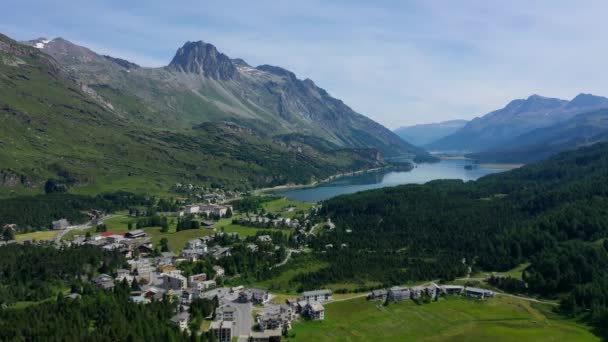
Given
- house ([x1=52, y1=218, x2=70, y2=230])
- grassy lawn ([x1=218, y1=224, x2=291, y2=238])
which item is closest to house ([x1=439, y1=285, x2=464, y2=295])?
grassy lawn ([x1=218, y1=224, x2=291, y2=238])

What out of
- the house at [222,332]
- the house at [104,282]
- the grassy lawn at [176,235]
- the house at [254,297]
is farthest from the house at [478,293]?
the grassy lawn at [176,235]

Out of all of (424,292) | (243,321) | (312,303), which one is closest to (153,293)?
(243,321)

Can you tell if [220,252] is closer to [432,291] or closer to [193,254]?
[193,254]

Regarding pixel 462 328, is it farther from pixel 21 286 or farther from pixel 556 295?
pixel 21 286

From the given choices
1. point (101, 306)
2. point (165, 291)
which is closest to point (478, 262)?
point (165, 291)

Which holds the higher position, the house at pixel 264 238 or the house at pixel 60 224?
the house at pixel 60 224

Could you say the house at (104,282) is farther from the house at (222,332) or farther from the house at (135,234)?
the house at (135,234)
